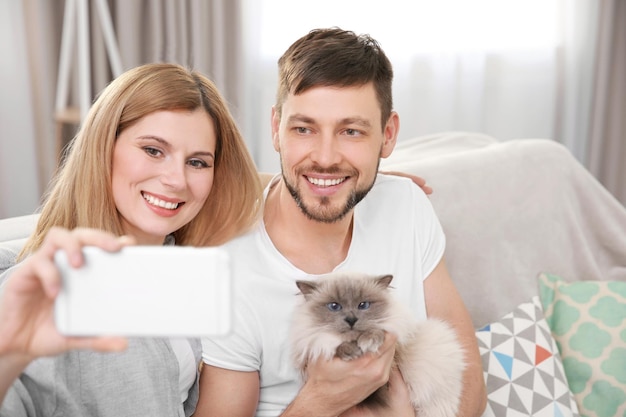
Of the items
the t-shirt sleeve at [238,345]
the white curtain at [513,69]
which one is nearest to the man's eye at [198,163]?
the t-shirt sleeve at [238,345]

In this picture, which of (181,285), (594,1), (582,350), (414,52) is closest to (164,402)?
(181,285)

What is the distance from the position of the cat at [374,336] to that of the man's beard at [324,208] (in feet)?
0.41

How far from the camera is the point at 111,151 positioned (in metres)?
1.35

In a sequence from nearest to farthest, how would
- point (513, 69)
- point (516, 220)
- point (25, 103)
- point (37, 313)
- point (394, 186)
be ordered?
point (37, 313) < point (394, 186) < point (516, 220) < point (25, 103) < point (513, 69)

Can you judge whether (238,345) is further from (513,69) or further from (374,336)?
(513,69)

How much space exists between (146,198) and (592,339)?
1.36m

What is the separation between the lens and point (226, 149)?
149cm

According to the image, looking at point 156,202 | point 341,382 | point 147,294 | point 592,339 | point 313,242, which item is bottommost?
point 592,339

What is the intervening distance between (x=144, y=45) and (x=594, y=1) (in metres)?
2.72

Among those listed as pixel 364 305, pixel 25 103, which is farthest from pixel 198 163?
pixel 25 103

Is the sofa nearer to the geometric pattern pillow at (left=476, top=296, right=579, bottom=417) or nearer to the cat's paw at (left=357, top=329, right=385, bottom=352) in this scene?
the geometric pattern pillow at (left=476, top=296, right=579, bottom=417)

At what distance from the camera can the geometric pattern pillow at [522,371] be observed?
5.93ft

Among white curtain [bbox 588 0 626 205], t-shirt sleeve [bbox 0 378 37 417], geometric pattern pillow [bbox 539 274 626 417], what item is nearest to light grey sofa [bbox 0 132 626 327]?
geometric pattern pillow [bbox 539 274 626 417]

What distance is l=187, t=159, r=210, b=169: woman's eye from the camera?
1.40m
